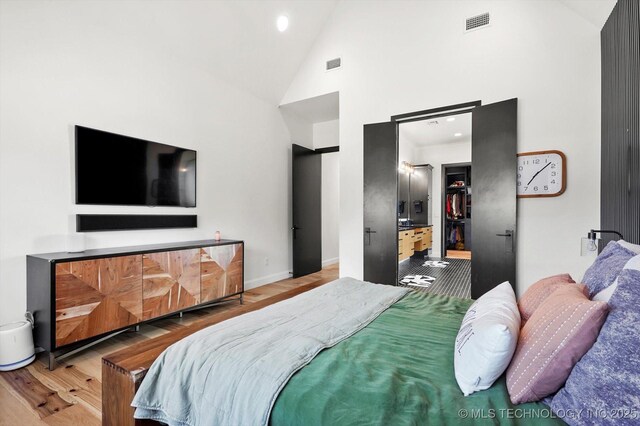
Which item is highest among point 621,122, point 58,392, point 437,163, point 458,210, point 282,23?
point 282,23

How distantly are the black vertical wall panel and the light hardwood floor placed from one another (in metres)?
3.64

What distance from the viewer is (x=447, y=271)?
524 cm

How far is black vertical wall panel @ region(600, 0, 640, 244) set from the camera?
6.48 ft

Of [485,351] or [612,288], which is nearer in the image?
[485,351]

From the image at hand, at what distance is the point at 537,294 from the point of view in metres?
1.35

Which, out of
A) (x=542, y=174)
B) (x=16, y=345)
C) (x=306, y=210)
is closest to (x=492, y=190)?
(x=542, y=174)

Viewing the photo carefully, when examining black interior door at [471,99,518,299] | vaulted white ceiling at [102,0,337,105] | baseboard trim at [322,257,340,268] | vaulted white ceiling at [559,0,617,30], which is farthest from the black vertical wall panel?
baseboard trim at [322,257,340,268]

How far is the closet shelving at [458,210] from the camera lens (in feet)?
21.7

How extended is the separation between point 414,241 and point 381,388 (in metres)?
5.29

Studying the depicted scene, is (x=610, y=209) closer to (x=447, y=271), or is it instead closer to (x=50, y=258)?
(x=447, y=271)

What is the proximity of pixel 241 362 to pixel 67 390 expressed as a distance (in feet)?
5.80

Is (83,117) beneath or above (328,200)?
above

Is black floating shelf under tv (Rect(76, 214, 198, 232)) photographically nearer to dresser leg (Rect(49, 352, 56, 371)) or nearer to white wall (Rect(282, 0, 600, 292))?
dresser leg (Rect(49, 352, 56, 371))

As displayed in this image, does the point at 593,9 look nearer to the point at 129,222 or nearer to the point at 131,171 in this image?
the point at 131,171
